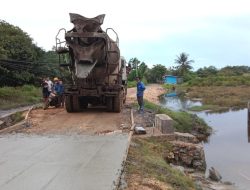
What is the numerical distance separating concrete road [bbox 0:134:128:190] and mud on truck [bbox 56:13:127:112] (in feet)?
18.0

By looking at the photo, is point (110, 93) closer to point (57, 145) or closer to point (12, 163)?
point (57, 145)

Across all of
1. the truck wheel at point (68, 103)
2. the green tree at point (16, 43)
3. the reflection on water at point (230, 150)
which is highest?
the green tree at point (16, 43)

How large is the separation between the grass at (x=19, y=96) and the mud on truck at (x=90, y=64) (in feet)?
43.6

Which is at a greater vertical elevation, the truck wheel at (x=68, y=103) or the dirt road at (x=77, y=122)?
the truck wheel at (x=68, y=103)

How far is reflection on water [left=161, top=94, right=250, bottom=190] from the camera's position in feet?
59.5

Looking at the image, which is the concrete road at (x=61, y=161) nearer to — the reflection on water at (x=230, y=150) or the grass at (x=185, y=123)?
the reflection on water at (x=230, y=150)

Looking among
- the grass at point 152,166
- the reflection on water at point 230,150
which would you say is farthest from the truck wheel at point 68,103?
the grass at point 152,166

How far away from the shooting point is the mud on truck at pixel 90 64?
64.2 feet

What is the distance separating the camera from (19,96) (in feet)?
126

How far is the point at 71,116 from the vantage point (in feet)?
66.7

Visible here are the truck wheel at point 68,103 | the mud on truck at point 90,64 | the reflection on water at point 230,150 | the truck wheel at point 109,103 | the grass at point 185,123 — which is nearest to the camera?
the reflection on water at point 230,150

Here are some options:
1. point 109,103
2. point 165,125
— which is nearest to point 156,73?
point 109,103

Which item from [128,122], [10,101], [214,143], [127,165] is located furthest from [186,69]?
[127,165]

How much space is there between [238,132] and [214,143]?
231 inches
